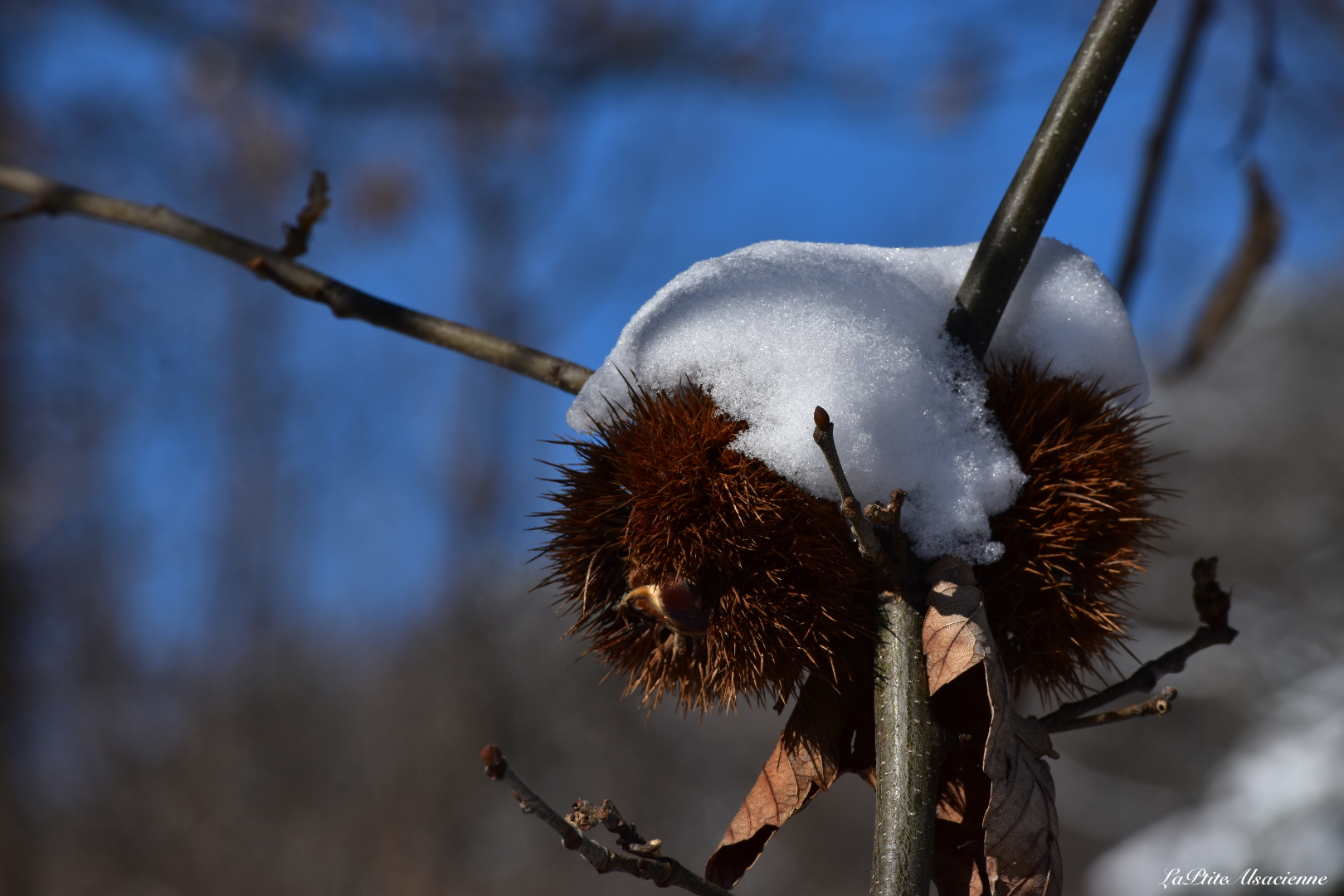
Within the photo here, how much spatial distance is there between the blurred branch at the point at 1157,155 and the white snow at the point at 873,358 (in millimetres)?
704

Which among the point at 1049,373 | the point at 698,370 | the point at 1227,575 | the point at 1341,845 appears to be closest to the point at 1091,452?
the point at 1049,373

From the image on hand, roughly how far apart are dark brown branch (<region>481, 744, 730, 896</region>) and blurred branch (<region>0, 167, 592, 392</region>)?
0.38 metres

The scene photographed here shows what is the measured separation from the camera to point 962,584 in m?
0.65

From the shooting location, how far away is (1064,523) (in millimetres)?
709

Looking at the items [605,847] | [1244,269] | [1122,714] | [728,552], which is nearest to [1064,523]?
[1122,714]

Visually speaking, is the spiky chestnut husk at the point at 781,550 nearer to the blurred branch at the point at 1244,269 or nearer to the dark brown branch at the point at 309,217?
the dark brown branch at the point at 309,217

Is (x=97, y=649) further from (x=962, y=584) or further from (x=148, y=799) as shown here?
(x=962, y=584)

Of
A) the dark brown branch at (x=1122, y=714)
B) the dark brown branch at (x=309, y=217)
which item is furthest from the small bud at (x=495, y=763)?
the dark brown branch at (x=309, y=217)

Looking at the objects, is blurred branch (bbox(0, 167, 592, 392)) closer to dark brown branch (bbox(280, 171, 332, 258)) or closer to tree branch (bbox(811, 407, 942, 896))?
dark brown branch (bbox(280, 171, 332, 258))

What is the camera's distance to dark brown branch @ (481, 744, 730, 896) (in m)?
0.55

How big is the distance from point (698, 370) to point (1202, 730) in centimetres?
555

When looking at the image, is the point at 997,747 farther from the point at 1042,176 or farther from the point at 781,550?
the point at 1042,176

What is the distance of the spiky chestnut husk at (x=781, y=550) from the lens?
66cm

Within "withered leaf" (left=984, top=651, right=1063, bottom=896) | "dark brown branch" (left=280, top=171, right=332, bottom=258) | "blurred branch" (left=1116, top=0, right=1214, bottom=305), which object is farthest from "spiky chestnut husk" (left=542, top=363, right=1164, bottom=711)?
"blurred branch" (left=1116, top=0, right=1214, bottom=305)
